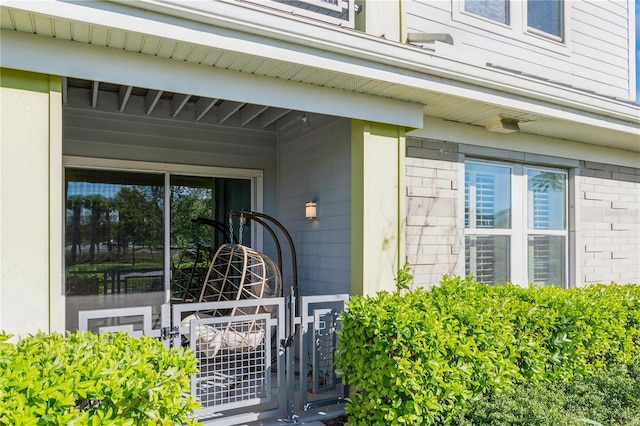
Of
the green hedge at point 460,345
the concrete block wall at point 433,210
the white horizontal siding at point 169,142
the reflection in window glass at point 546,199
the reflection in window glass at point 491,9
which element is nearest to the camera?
the green hedge at point 460,345

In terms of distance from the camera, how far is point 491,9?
5242 millimetres

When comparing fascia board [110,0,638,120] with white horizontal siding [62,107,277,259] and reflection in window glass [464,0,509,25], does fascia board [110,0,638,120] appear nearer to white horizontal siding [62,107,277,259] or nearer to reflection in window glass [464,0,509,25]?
reflection in window glass [464,0,509,25]

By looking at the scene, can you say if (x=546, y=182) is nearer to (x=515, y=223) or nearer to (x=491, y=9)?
(x=515, y=223)

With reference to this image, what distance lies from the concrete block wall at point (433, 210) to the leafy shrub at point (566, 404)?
54.2 inches

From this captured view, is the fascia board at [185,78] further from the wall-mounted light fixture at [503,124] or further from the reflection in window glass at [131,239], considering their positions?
the reflection in window glass at [131,239]

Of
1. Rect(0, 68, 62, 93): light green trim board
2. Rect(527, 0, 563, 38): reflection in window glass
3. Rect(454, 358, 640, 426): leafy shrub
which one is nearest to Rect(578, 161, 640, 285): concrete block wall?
Rect(527, 0, 563, 38): reflection in window glass

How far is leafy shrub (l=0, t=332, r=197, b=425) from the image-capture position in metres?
1.91

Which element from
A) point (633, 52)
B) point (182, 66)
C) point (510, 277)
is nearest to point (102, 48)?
point (182, 66)

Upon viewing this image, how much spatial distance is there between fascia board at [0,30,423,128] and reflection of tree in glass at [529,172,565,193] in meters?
2.24

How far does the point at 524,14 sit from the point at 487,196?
2.32 metres

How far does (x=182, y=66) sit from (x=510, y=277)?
4.17 m

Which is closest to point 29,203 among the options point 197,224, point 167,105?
point 167,105

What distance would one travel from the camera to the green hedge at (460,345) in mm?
3059

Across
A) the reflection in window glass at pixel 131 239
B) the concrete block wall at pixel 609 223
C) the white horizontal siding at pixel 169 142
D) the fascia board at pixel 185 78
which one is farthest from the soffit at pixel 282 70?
the reflection in window glass at pixel 131 239
